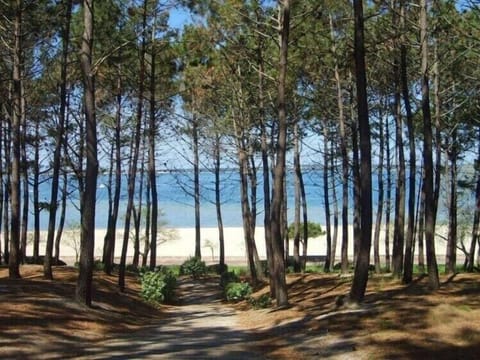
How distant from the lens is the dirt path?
383 inches

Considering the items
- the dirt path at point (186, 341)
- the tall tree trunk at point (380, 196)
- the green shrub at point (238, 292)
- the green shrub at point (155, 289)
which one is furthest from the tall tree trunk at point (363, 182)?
the tall tree trunk at point (380, 196)

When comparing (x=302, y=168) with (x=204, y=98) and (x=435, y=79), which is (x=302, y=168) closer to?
(x=204, y=98)

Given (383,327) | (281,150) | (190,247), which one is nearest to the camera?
(383,327)

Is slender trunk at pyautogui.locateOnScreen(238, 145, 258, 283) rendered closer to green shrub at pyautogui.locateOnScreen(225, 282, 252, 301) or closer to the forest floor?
green shrub at pyautogui.locateOnScreen(225, 282, 252, 301)

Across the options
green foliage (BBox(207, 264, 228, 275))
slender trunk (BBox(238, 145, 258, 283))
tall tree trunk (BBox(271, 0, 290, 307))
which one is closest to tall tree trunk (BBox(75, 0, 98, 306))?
tall tree trunk (BBox(271, 0, 290, 307))

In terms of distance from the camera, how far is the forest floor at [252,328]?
31.4 ft

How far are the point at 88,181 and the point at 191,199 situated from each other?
40145 mm

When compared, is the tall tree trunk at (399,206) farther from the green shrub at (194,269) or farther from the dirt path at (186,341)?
the green shrub at (194,269)

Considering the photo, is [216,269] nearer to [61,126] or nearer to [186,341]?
[61,126]

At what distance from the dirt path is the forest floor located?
0.05 feet

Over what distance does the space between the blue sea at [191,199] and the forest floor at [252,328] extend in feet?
46.1

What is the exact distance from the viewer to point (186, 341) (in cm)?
1134

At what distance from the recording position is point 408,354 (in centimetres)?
890

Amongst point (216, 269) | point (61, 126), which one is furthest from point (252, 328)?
point (216, 269)
